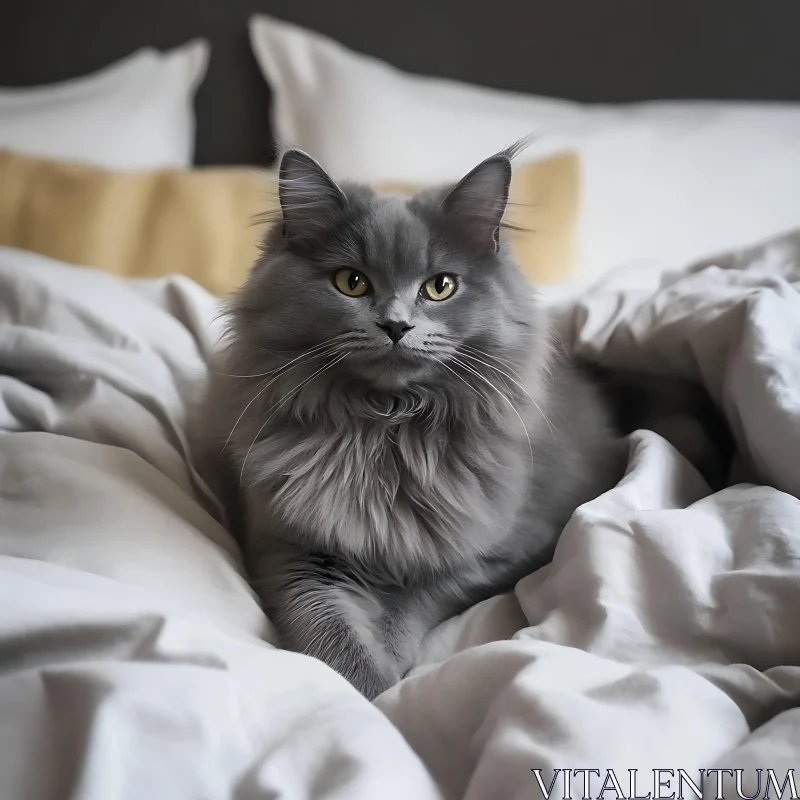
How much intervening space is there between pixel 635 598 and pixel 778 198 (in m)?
1.63

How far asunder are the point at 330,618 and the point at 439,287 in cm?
47

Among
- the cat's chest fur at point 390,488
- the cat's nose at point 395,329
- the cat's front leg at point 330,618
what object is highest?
the cat's nose at point 395,329

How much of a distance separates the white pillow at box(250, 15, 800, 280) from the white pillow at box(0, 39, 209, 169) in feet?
1.08

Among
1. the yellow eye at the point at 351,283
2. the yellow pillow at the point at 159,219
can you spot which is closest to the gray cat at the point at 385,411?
the yellow eye at the point at 351,283

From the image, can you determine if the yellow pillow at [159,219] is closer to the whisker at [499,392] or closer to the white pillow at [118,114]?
the white pillow at [118,114]

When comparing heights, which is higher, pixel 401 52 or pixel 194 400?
pixel 401 52

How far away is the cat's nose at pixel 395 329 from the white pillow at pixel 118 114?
1.40 metres

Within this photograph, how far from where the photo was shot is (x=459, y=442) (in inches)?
42.6

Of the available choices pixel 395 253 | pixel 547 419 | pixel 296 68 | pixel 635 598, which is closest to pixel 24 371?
pixel 395 253

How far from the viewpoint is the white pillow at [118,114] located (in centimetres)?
201

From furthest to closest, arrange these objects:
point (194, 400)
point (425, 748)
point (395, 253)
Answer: point (194, 400)
point (395, 253)
point (425, 748)

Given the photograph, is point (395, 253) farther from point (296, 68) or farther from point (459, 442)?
point (296, 68)

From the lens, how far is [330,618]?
3.14ft

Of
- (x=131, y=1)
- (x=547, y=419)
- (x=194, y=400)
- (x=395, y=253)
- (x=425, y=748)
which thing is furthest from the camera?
(x=131, y=1)
